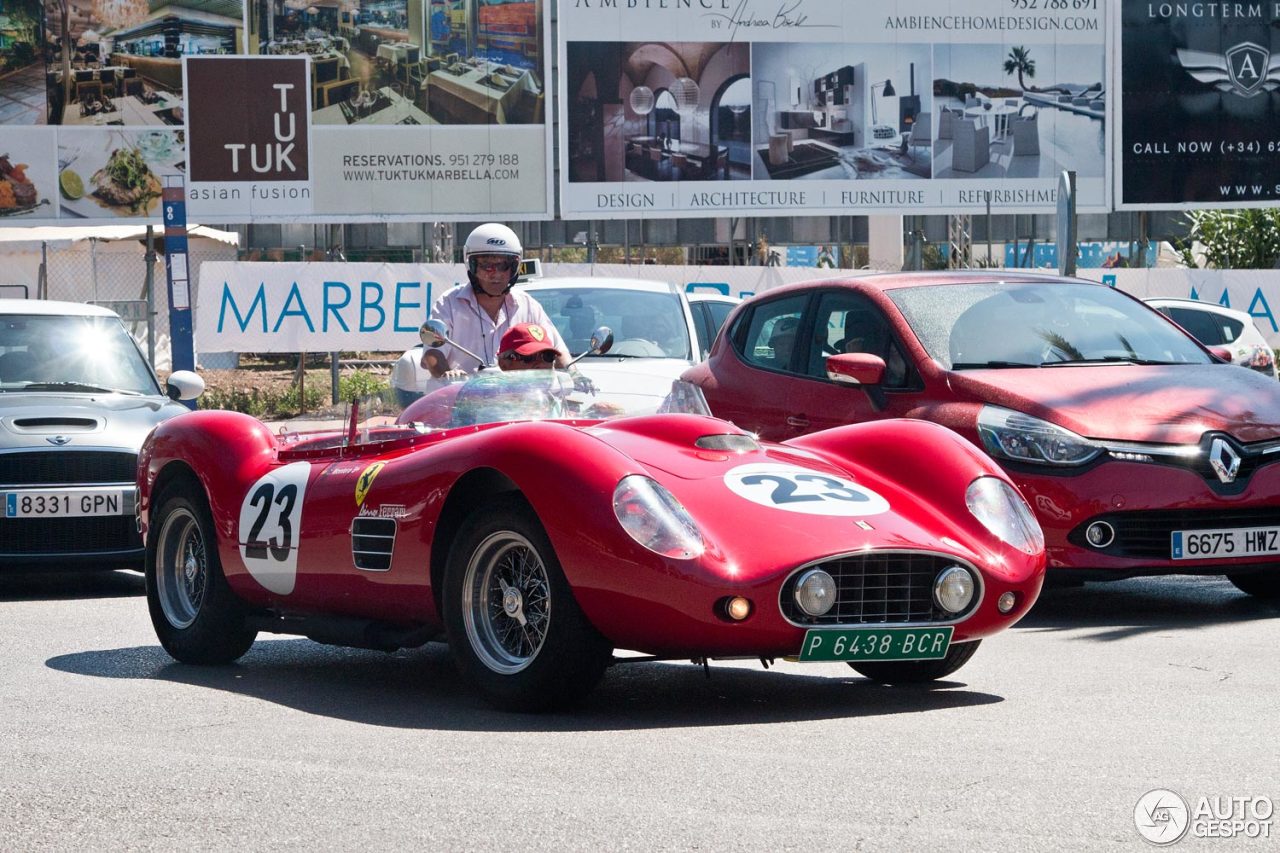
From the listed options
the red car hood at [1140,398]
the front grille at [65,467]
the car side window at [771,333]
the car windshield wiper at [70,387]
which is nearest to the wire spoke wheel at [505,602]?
the red car hood at [1140,398]

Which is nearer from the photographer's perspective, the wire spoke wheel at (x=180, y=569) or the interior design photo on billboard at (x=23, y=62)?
the wire spoke wheel at (x=180, y=569)

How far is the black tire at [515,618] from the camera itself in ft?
19.4

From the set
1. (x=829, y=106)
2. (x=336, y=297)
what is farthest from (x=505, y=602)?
(x=829, y=106)

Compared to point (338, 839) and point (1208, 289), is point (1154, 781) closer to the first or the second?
point (338, 839)

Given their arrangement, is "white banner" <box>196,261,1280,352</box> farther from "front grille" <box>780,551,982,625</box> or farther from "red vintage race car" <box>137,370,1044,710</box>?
"front grille" <box>780,551,982,625</box>

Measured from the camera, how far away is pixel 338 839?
14.6 ft

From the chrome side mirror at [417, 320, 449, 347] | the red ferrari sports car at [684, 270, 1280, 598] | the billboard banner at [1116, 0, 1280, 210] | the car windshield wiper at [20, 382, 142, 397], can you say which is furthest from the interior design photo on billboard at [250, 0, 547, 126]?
the chrome side mirror at [417, 320, 449, 347]

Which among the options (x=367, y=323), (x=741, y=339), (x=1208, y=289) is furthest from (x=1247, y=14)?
(x=741, y=339)

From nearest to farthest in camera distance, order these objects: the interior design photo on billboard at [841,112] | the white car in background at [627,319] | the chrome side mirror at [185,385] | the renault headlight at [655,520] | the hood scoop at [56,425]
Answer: the renault headlight at [655,520] → the hood scoop at [56,425] → the chrome side mirror at [185,385] → the white car in background at [627,319] → the interior design photo on billboard at [841,112]

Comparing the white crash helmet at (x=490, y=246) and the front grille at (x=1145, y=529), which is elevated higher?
the white crash helmet at (x=490, y=246)

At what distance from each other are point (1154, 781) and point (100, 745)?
3.00 metres

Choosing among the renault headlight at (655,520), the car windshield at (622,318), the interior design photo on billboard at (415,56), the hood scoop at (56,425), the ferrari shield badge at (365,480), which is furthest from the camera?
the interior design photo on billboard at (415,56)

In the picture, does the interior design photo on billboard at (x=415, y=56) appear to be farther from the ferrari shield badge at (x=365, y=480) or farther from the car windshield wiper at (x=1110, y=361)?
the ferrari shield badge at (x=365, y=480)
